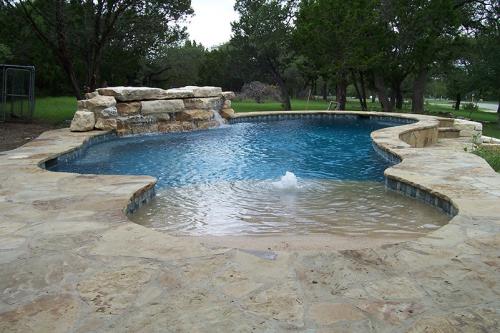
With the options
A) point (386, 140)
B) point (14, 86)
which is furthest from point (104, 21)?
point (386, 140)

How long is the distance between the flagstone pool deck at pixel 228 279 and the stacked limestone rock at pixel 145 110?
24.2 feet

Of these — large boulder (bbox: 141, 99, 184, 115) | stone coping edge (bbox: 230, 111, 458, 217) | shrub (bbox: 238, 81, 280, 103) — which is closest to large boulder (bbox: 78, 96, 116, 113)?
large boulder (bbox: 141, 99, 184, 115)

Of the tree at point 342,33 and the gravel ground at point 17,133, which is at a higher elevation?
the tree at point 342,33

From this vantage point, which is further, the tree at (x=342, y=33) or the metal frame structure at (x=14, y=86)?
the tree at (x=342, y=33)

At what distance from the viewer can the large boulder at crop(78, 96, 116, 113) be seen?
37.0 ft

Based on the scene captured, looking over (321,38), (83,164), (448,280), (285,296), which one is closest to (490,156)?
(448,280)

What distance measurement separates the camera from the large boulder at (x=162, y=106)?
486 inches

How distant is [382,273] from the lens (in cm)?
283

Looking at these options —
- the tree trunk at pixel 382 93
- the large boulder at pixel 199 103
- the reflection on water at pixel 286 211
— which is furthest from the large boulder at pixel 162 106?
the tree trunk at pixel 382 93

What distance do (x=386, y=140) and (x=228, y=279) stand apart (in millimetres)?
7531

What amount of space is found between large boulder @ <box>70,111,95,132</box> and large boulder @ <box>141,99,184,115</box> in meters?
1.65

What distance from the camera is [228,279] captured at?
2.72 meters

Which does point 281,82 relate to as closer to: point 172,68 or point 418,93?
point 418,93

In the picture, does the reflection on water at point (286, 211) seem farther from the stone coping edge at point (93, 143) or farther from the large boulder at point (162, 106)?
the large boulder at point (162, 106)
